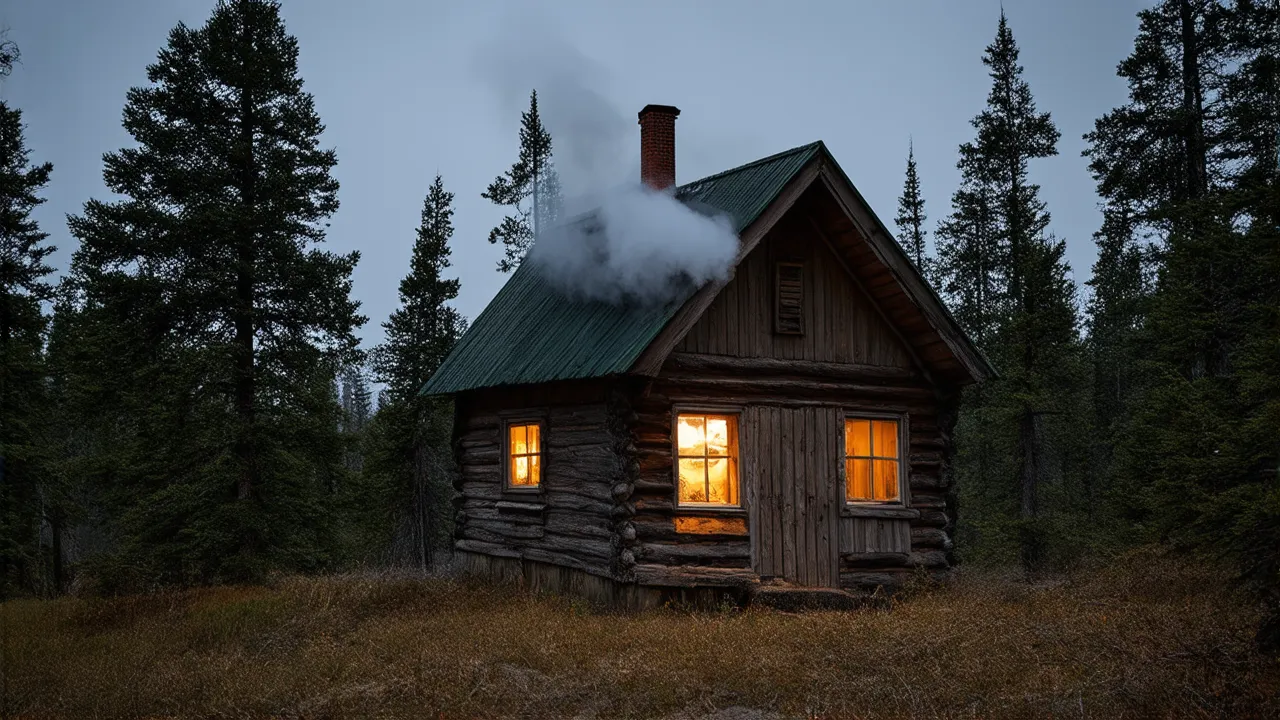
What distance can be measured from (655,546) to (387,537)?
1675 cm

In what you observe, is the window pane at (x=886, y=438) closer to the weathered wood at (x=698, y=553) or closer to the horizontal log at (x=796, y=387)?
the horizontal log at (x=796, y=387)

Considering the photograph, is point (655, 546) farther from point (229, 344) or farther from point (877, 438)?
point (229, 344)

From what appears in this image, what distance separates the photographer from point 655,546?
14.8 m

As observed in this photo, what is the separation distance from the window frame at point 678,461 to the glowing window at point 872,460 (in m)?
2.29

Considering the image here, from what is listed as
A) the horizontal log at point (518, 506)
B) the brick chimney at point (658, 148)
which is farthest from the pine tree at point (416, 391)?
the brick chimney at point (658, 148)

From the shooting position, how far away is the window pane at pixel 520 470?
18.3 meters

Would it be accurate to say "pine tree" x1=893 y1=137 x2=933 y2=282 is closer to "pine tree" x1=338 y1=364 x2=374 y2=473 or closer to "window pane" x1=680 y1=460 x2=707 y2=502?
"window pane" x1=680 y1=460 x2=707 y2=502

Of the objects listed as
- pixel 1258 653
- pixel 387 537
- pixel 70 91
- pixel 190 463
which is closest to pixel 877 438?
pixel 1258 653

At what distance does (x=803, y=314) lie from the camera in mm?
16266

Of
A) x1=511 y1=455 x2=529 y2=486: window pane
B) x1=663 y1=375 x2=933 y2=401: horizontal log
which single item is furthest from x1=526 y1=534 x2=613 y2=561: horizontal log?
x1=663 y1=375 x2=933 y2=401: horizontal log

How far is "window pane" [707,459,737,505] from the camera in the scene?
15.5 meters

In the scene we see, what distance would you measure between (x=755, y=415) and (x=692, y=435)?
3.51 feet

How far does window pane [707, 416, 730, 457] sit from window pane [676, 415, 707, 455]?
9cm

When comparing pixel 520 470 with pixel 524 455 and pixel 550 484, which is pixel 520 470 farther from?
pixel 550 484
